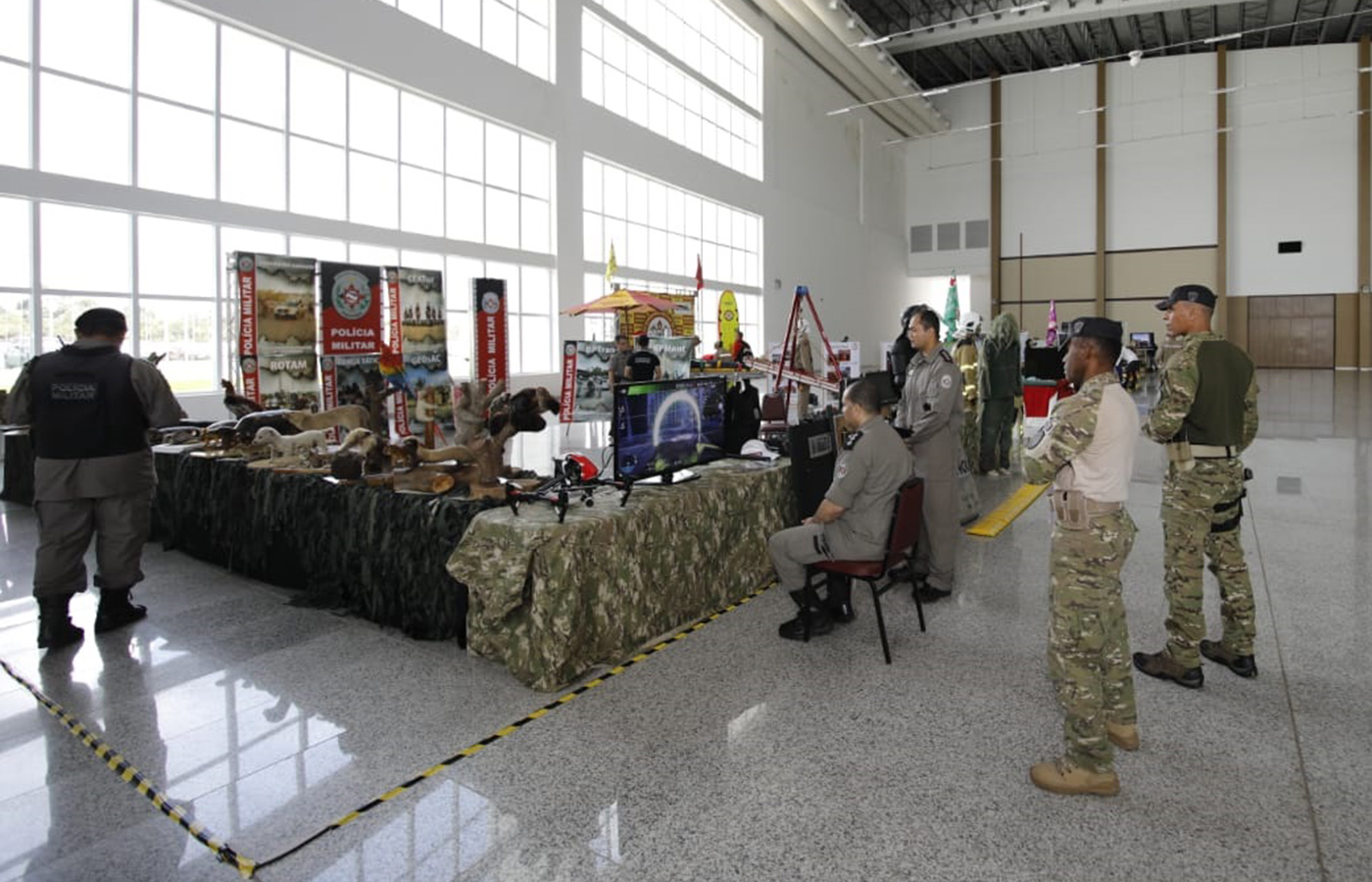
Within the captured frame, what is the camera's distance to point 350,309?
31.2ft

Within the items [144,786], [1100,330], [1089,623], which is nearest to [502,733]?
[144,786]

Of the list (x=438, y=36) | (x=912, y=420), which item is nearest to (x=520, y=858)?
(x=912, y=420)

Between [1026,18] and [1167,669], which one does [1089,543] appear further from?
[1026,18]

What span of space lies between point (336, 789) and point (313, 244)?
11335 millimetres

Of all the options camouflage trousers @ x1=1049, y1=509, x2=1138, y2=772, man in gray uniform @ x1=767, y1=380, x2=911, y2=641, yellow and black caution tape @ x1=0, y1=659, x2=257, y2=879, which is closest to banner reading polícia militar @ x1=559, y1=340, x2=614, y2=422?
man in gray uniform @ x1=767, y1=380, x2=911, y2=641

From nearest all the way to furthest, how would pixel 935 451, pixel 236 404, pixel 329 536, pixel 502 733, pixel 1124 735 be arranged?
pixel 1124 735 → pixel 502 733 → pixel 329 536 → pixel 935 451 → pixel 236 404

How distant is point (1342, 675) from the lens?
350cm

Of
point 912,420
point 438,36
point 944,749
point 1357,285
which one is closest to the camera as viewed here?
point 944,749

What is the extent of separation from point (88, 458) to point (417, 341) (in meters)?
6.62

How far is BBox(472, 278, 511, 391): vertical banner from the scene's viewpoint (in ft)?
39.8

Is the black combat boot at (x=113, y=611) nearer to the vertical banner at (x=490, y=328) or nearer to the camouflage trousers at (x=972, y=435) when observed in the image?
the camouflage trousers at (x=972, y=435)

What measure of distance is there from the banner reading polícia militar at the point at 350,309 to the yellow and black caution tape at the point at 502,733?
672 cm

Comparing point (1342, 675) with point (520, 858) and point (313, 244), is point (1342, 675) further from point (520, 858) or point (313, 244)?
point (313, 244)

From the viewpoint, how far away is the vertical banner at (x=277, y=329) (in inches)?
343
